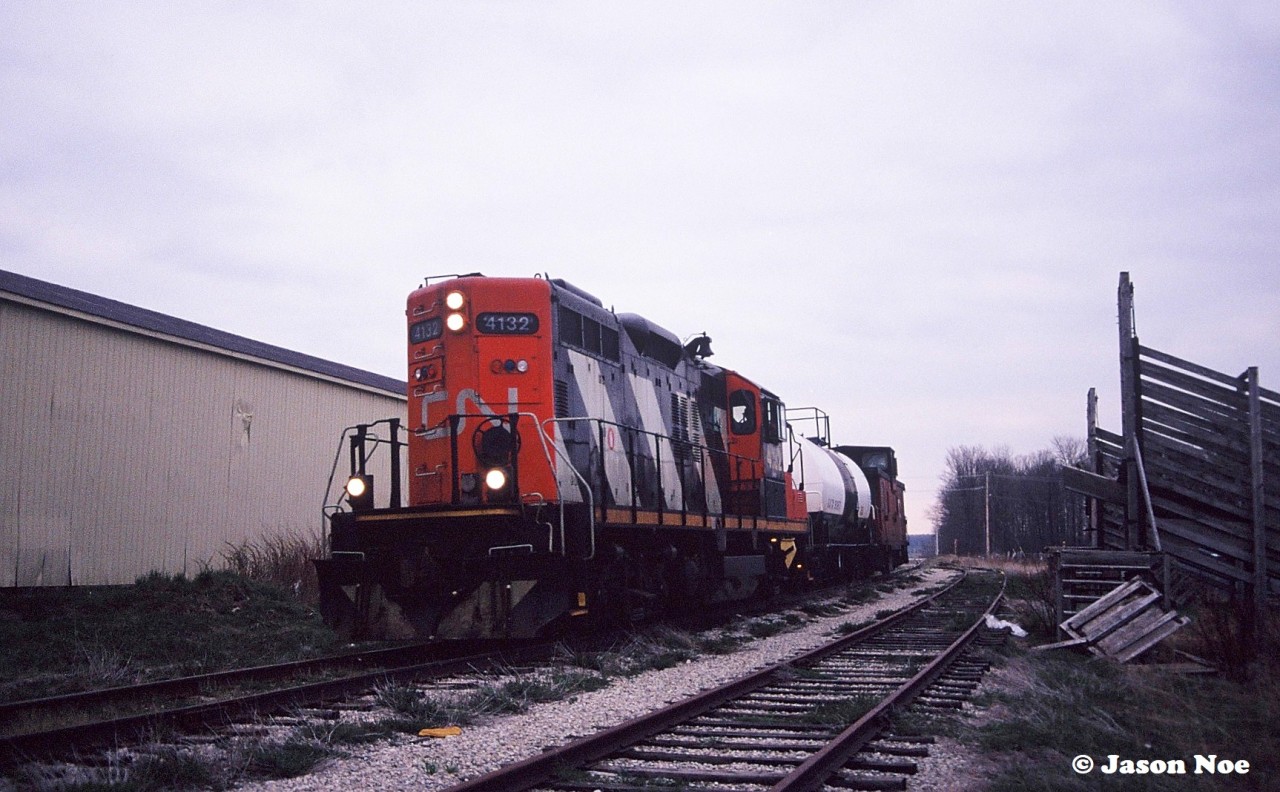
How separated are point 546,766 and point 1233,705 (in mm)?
5088

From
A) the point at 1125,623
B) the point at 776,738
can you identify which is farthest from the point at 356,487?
the point at 1125,623

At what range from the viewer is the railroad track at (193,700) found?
5758mm

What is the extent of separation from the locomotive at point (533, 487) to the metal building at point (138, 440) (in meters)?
5.26

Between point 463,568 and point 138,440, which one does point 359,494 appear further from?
point 138,440

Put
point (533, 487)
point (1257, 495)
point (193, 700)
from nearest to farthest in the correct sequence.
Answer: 1. point (193, 700)
2. point (1257, 495)
3. point (533, 487)

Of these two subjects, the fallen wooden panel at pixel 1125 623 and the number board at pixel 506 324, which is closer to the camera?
the fallen wooden panel at pixel 1125 623

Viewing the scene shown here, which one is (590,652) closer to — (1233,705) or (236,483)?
(1233,705)

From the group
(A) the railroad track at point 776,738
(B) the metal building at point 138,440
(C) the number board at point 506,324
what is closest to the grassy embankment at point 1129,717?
(A) the railroad track at point 776,738

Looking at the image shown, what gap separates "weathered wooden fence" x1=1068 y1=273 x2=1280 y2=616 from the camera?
10055mm

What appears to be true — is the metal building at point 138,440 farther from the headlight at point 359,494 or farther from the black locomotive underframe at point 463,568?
the black locomotive underframe at point 463,568

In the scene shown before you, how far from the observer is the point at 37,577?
13.5 metres

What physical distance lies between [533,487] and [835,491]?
12551 millimetres

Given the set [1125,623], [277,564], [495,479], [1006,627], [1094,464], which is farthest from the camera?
[277,564]

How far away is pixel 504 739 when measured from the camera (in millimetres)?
6055
